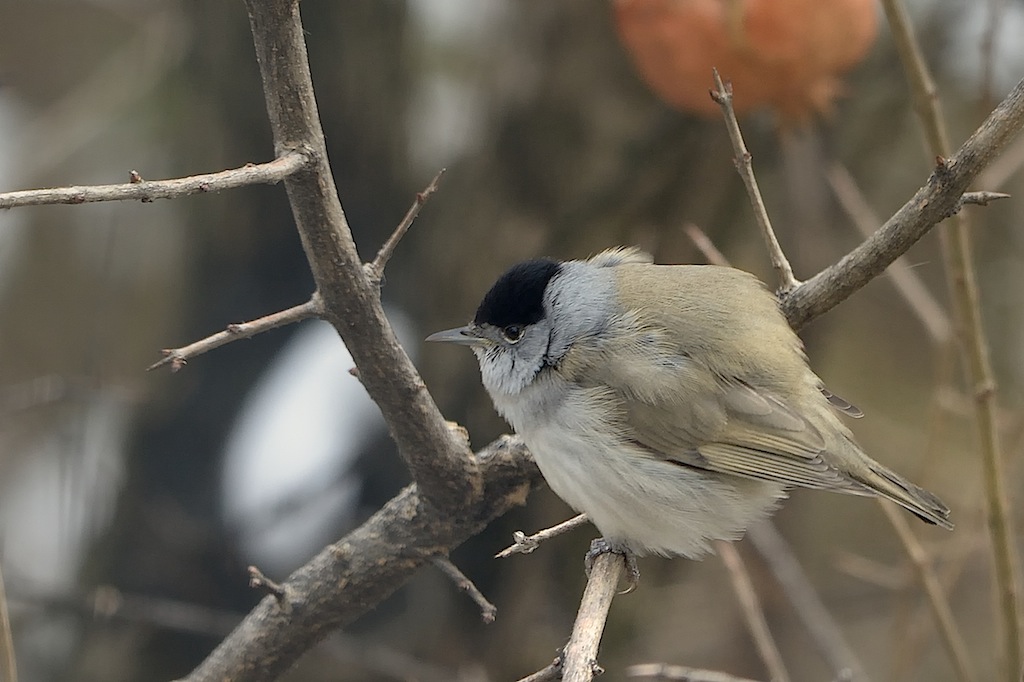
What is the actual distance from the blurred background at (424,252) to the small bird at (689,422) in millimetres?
541

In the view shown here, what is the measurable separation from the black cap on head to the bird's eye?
0.01m

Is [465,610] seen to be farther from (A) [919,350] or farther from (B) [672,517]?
(A) [919,350]

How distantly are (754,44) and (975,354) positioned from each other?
1049 mm

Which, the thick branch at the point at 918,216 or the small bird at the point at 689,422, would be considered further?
the small bird at the point at 689,422

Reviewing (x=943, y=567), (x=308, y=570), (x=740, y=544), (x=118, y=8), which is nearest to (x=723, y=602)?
(x=740, y=544)

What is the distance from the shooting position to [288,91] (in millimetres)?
1867

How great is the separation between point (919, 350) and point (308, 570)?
167 inches

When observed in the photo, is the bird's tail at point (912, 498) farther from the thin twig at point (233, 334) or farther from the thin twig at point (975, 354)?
the thin twig at point (233, 334)

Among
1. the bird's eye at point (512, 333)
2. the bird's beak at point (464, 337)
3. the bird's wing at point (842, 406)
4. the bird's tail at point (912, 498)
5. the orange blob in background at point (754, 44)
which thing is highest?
the orange blob in background at point (754, 44)

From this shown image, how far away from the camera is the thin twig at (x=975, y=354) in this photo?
8.21ft

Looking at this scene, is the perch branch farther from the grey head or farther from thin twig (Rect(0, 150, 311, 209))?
the grey head

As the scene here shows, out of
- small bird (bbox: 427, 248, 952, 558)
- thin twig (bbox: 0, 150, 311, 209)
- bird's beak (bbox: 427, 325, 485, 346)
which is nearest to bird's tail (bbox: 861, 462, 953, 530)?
small bird (bbox: 427, 248, 952, 558)

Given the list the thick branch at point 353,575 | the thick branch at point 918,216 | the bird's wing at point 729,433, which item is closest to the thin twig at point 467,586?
the thick branch at point 353,575

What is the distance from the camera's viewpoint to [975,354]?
2625 millimetres
